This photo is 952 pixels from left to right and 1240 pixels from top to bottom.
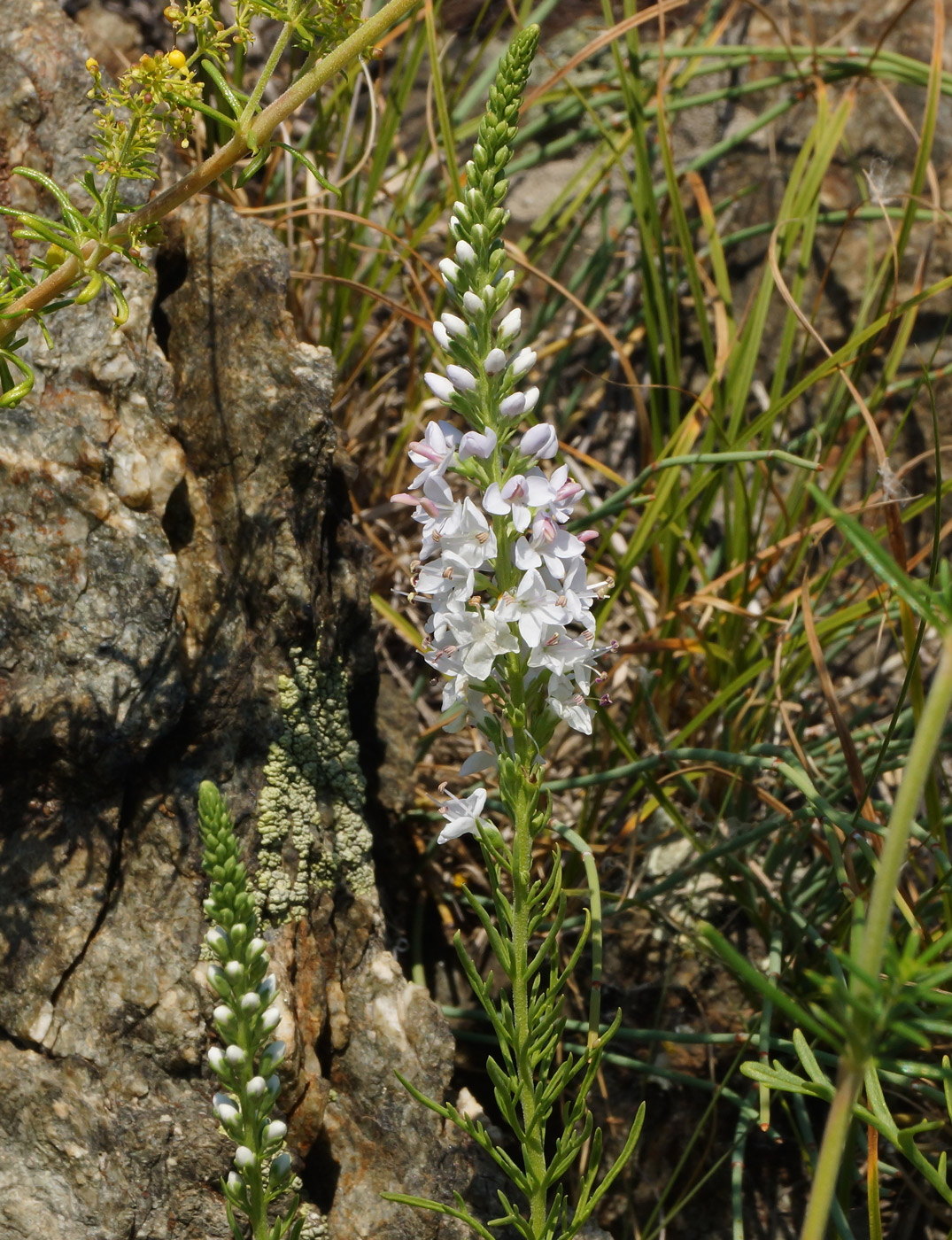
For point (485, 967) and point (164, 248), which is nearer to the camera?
point (164, 248)

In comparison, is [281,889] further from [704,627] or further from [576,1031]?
[704,627]

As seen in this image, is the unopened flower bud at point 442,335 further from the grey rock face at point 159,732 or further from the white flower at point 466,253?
the grey rock face at point 159,732

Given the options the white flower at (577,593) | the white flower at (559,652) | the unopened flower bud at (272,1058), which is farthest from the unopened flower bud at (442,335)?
the unopened flower bud at (272,1058)

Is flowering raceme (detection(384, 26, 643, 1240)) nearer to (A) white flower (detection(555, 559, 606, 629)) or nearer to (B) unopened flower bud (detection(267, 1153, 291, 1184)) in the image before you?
(A) white flower (detection(555, 559, 606, 629))

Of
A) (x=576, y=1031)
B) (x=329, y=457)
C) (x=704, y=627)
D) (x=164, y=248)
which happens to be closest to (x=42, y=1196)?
(x=576, y=1031)

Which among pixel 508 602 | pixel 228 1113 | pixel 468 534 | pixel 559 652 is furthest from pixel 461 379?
pixel 228 1113

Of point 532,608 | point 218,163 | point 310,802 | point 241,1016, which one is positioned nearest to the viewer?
point 241,1016

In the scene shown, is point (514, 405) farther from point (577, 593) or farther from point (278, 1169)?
point (278, 1169)
